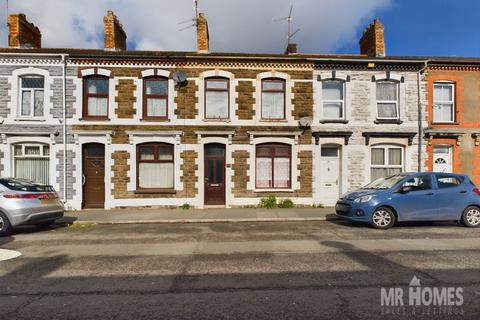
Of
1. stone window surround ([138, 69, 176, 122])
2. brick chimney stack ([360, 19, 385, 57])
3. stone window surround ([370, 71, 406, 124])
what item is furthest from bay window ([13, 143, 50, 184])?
brick chimney stack ([360, 19, 385, 57])

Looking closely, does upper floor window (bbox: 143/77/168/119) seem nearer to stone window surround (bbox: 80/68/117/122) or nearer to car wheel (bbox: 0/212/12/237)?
stone window surround (bbox: 80/68/117/122)

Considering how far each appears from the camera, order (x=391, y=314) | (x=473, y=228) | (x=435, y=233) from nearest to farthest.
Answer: (x=391, y=314), (x=435, y=233), (x=473, y=228)

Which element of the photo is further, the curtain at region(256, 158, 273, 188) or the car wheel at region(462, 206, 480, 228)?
the curtain at region(256, 158, 273, 188)

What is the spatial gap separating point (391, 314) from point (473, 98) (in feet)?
49.7

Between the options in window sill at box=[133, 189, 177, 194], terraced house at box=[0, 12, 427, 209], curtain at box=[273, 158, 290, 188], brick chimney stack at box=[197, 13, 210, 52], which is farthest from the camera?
brick chimney stack at box=[197, 13, 210, 52]

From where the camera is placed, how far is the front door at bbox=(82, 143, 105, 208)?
1451 cm

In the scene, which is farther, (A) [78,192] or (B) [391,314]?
(A) [78,192]

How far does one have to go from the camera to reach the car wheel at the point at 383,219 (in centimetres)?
980

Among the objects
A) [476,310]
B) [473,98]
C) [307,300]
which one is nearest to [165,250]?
[307,300]

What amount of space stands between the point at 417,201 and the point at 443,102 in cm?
780

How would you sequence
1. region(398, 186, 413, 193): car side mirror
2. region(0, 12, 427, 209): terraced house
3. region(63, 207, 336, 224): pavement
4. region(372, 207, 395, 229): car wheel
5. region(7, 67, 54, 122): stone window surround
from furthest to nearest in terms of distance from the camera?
region(0, 12, 427, 209): terraced house < region(7, 67, 54, 122): stone window surround < region(63, 207, 336, 224): pavement < region(398, 186, 413, 193): car side mirror < region(372, 207, 395, 229): car wheel

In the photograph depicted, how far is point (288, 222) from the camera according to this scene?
11.3 m

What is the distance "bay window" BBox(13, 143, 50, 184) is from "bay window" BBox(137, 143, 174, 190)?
4.01 m

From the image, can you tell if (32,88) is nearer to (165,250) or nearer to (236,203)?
(236,203)
